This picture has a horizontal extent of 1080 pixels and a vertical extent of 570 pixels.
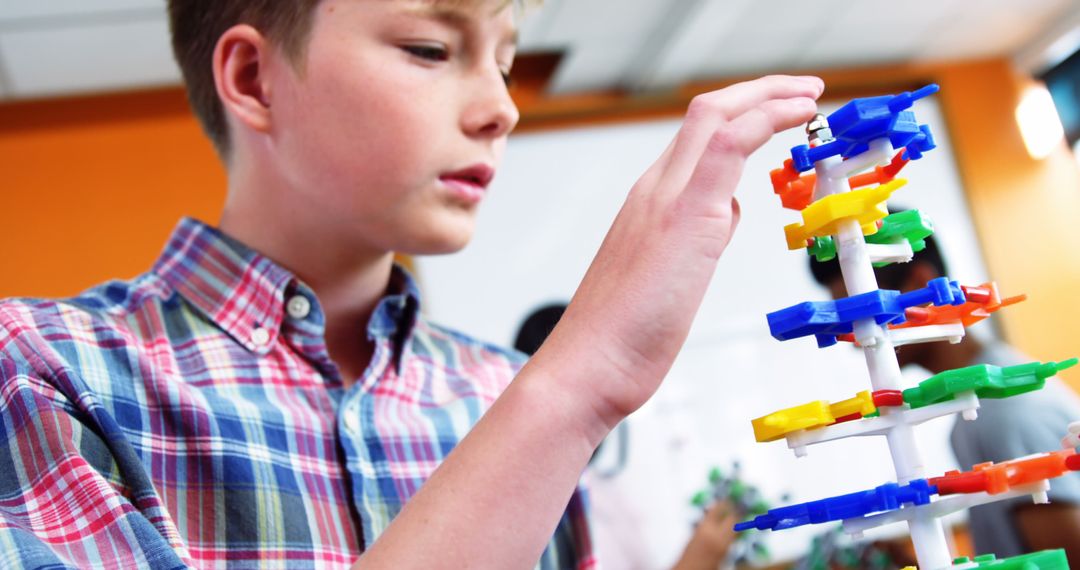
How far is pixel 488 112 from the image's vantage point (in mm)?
722

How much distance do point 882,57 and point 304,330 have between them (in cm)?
281

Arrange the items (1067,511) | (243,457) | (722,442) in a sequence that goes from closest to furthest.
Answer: (243,457) < (1067,511) < (722,442)

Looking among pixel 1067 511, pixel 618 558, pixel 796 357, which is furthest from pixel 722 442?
pixel 1067 511

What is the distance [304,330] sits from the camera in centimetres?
76

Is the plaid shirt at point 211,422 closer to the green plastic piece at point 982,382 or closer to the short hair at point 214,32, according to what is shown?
the short hair at point 214,32

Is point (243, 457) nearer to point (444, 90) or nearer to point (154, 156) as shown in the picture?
point (444, 90)

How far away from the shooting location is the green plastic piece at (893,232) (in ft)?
1.47

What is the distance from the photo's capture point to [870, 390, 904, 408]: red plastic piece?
1.33ft

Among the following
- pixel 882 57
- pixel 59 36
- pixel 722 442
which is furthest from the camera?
pixel 882 57

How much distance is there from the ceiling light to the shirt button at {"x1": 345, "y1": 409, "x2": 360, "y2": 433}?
2.98 metres

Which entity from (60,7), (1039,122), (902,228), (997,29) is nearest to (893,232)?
(902,228)

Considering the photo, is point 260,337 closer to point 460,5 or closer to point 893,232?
point 460,5

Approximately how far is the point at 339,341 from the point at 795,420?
A: 1.57 ft

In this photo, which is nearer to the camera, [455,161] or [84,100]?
[455,161]
